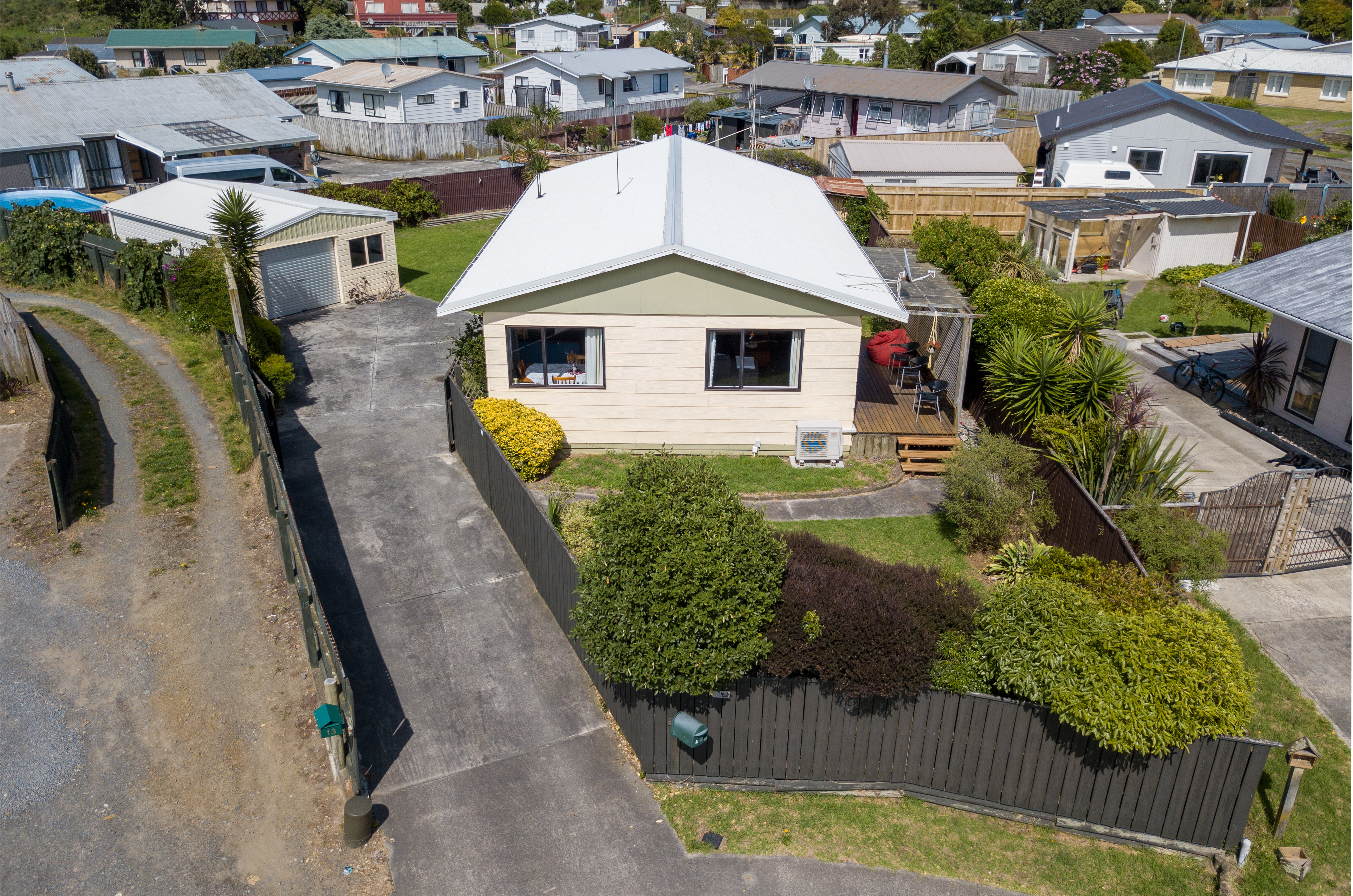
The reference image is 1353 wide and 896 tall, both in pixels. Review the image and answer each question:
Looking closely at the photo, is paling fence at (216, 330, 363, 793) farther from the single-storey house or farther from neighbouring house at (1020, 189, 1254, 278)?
neighbouring house at (1020, 189, 1254, 278)

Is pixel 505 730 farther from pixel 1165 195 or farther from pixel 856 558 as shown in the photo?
pixel 1165 195

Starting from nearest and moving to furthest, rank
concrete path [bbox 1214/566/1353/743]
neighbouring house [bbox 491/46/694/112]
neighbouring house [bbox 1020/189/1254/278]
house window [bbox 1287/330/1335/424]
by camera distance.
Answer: concrete path [bbox 1214/566/1353/743] < house window [bbox 1287/330/1335/424] < neighbouring house [bbox 1020/189/1254/278] < neighbouring house [bbox 491/46/694/112]

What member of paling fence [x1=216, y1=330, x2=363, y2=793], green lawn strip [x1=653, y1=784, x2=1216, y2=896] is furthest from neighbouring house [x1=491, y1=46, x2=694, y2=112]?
green lawn strip [x1=653, y1=784, x2=1216, y2=896]

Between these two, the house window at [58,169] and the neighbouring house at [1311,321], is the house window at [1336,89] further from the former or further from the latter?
the house window at [58,169]

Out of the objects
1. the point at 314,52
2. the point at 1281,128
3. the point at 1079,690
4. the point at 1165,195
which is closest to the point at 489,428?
the point at 1079,690

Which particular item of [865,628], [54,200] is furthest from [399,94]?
[865,628]

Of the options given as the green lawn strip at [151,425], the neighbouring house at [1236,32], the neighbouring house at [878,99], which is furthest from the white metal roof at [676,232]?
the neighbouring house at [1236,32]
